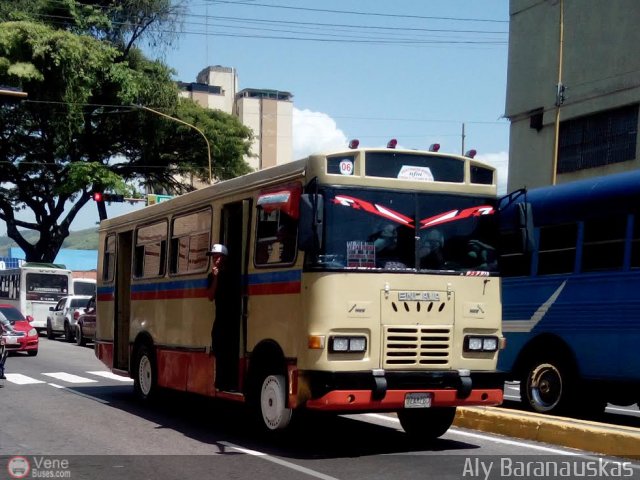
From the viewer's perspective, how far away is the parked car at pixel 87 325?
32.3 meters

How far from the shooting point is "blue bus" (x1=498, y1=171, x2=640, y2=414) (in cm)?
1233

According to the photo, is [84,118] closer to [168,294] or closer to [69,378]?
[69,378]

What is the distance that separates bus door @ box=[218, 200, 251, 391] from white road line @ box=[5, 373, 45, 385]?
779cm

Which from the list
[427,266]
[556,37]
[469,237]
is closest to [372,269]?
[427,266]

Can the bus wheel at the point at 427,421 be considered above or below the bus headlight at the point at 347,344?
below

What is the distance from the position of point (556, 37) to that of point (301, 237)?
2322cm

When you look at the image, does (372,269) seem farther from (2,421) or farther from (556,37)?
(556,37)

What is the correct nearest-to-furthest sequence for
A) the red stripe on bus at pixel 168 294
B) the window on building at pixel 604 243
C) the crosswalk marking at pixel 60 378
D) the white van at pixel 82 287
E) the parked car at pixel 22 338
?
the window on building at pixel 604 243
the red stripe on bus at pixel 168 294
the crosswalk marking at pixel 60 378
the parked car at pixel 22 338
the white van at pixel 82 287

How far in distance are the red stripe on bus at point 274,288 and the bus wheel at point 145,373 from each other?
4044 millimetres

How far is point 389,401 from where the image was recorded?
31.7 ft

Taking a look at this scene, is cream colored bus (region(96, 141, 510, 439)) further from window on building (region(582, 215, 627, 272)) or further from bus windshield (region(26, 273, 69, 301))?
bus windshield (region(26, 273, 69, 301))

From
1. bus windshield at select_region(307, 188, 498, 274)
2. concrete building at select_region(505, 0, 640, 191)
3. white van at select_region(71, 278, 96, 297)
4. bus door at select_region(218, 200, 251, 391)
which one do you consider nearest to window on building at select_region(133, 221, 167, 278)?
bus door at select_region(218, 200, 251, 391)

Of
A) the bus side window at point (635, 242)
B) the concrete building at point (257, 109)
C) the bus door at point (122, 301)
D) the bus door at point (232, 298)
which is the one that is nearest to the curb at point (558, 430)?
the bus side window at point (635, 242)

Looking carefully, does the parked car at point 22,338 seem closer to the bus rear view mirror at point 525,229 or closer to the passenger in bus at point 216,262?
the passenger in bus at point 216,262
